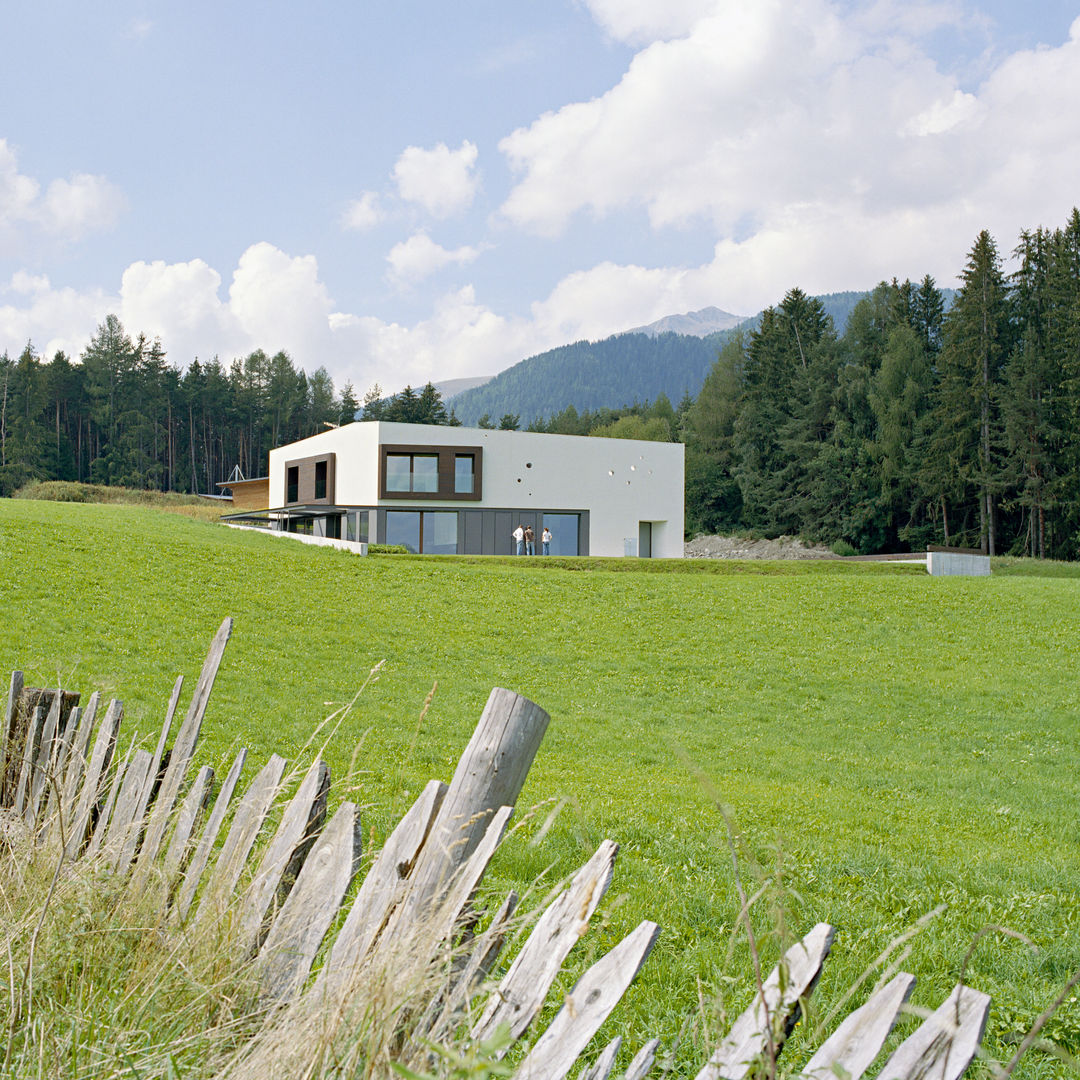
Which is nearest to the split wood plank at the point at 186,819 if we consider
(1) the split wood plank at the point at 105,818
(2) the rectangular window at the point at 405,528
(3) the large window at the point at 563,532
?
(1) the split wood plank at the point at 105,818

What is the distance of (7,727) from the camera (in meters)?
3.36

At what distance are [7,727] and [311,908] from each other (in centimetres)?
215

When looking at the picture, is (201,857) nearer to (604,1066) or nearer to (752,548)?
(604,1066)

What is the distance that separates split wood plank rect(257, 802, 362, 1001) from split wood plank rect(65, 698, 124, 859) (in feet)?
3.40

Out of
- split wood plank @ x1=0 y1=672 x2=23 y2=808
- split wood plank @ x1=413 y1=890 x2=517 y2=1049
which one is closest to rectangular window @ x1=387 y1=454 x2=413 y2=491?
split wood plank @ x1=0 y1=672 x2=23 y2=808

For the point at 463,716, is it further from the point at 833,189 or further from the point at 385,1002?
the point at 833,189

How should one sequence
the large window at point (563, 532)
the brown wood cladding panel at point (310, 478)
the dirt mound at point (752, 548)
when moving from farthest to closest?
the dirt mound at point (752, 548) < the brown wood cladding panel at point (310, 478) < the large window at point (563, 532)

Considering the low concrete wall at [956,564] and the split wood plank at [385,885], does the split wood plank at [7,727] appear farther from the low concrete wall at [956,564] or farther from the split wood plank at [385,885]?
the low concrete wall at [956,564]

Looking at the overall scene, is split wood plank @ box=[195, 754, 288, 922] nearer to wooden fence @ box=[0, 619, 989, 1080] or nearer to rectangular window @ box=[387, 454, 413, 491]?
wooden fence @ box=[0, 619, 989, 1080]

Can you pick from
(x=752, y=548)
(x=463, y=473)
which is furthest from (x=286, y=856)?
(x=752, y=548)

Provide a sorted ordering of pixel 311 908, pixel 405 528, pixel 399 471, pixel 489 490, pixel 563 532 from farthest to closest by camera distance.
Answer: pixel 563 532 < pixel 489 490 < pixel 405 528 < pixel 399 471 < pixel 311 908

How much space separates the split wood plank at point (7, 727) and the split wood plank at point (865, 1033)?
329cm

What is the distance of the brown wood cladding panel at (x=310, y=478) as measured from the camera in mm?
38031

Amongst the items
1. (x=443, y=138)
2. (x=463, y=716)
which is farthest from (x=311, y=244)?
(x=463, y=716)
